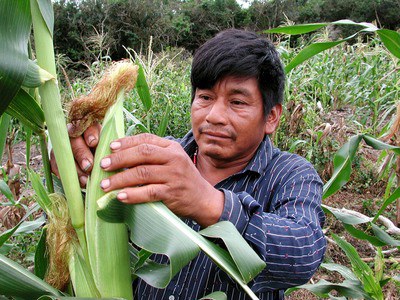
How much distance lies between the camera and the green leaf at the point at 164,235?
69 cm

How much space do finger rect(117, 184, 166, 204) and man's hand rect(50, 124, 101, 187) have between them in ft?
0.46

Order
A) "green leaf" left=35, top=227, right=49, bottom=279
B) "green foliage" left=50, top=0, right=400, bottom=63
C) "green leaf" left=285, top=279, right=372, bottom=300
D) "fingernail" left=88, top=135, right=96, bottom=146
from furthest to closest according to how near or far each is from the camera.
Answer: "green foliage" left=50, top=0, right=400, bottom=63 → "green leaf" left=285, top=279, right=372, bottom=300 → "green leaf" left=35, top=227, right=49, bottom=279 → "fingernail" left=88, top=135, right=96, bottom=146

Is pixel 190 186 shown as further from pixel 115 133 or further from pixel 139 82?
pixel 139 82

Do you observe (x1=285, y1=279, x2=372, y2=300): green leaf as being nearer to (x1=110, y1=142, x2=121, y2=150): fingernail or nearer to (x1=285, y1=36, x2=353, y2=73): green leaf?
(x1=285, y1=36, x2=353, y2=73): green leaf

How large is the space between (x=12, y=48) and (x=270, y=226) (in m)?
0.59

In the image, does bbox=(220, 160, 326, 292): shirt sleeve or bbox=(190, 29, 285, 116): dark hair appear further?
bbox=(190, 29, 285, 116): dark hair

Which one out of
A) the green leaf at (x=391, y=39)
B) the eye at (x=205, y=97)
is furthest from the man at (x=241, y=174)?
the green leaf at (x=391, y=39)

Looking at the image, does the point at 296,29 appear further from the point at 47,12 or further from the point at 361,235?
the point at 47,12

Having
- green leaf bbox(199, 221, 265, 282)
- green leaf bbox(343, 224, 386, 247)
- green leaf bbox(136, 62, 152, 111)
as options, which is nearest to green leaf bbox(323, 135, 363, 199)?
green leaf bbox(343, 224, 386, 247)

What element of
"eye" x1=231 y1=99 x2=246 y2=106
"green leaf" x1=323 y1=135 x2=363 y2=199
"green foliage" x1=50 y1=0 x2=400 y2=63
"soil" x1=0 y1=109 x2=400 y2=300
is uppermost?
"green foliage" x1=50 y1=0 x2=400 y2=63

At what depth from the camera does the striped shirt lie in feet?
3.09

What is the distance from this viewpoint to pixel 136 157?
75 cm

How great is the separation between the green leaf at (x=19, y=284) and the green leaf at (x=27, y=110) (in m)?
0.24

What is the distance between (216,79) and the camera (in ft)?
4.09
